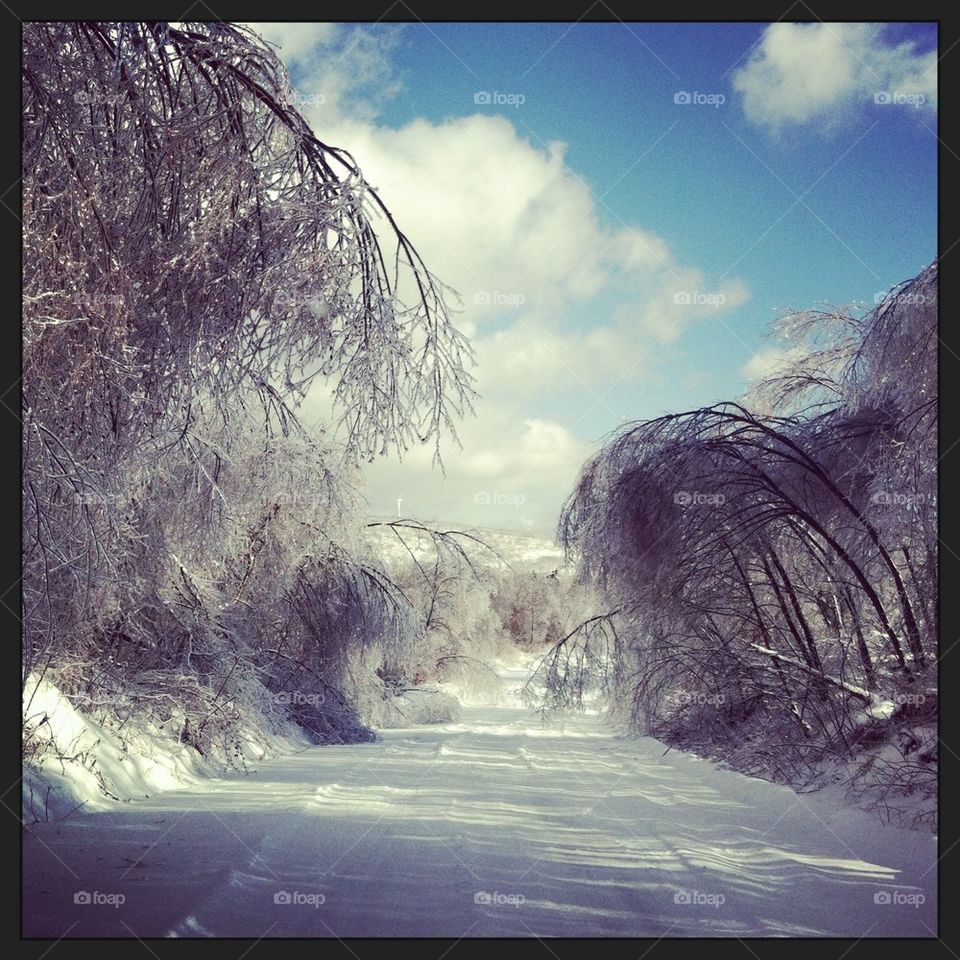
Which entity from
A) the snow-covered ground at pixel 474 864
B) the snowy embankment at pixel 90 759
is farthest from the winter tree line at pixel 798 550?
the snowy embankment at pixel 90 759

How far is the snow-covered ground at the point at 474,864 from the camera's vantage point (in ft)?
12.1

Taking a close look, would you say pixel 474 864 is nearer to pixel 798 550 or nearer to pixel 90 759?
pixel 90 759

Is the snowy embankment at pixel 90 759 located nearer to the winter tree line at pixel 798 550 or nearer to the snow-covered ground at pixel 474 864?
the snow-covered ground at pixel 474 864

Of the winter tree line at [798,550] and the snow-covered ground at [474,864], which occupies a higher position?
the winter tree line at [798,550]

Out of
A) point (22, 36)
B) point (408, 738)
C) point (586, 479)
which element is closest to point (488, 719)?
point (408, 738)

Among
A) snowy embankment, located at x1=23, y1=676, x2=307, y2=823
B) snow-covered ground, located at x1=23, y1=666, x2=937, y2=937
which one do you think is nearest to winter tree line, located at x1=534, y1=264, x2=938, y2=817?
snow-covered ground, located at x1=23, y1=666, x2=937, y2=937

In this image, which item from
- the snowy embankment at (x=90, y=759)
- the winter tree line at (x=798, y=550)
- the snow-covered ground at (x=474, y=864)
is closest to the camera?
the snow-covered ground at (x=474, y=864)

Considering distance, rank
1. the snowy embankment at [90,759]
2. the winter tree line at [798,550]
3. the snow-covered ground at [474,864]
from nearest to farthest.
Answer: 1. the snow-covered ground at [474,864]
2. the snowy embankment at [90,759]
3. the winter tree line at [798,550]

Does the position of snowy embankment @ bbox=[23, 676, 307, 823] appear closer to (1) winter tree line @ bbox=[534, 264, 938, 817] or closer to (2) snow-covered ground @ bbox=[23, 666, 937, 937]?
(2) snow-covered ground @ bbox=[23, 666, 937, 937]

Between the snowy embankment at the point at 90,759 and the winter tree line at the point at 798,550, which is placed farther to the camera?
the winter tree line at the point at 798,550

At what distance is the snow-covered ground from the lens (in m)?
3.69

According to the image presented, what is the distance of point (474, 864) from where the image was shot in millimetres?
4629

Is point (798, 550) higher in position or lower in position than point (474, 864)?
higher

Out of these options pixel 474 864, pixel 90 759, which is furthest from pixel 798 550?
pixel 90 759
